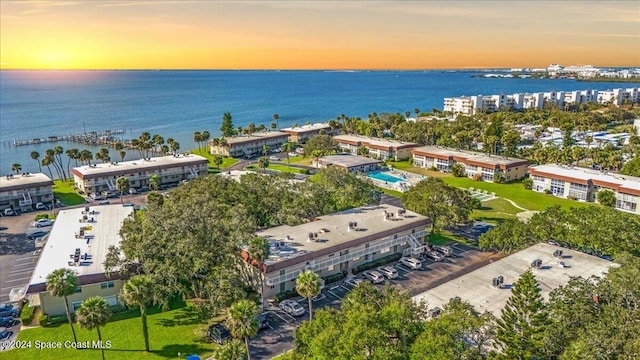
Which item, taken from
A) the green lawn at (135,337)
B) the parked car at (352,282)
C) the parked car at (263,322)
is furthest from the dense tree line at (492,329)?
the parked car at (352,282)

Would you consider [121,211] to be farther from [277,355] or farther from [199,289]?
[277,355]

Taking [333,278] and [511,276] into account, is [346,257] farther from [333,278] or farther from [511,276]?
[511,276]

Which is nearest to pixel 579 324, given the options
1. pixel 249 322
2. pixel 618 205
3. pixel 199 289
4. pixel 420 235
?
pixel 249 322

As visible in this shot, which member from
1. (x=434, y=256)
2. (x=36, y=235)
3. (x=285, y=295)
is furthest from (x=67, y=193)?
(x=434, y=256)

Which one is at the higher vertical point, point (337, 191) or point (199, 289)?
point (337, 191)

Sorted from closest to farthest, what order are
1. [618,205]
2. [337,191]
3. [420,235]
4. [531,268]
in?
1. [531,268]
2. [420,235]
3. [337,191]
4. [618,205]

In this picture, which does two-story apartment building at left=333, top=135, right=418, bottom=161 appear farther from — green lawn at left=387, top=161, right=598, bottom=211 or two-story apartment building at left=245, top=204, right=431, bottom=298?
two-story apartment building at left=245, top=204, right=431, bottom=298
